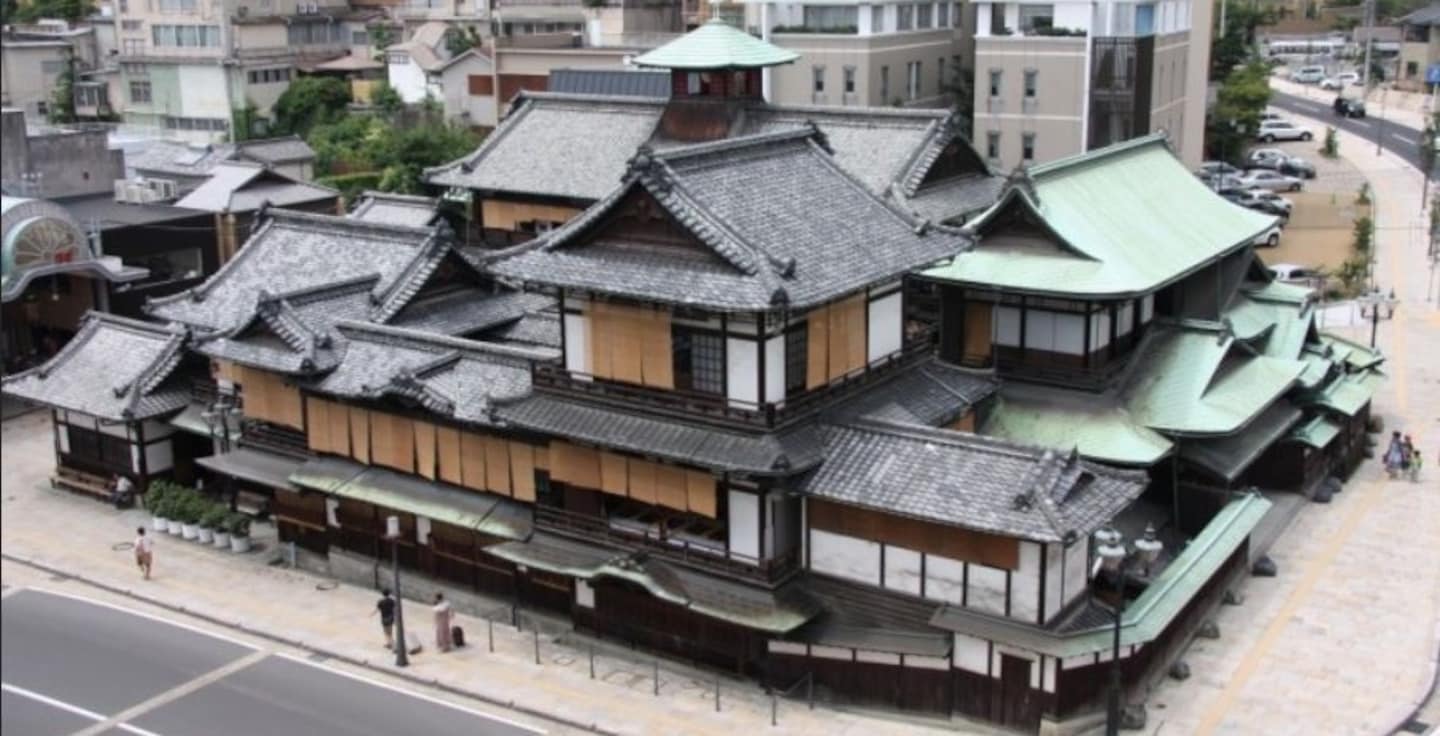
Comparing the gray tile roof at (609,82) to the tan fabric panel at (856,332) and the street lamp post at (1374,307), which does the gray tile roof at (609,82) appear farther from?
the tan fabric panel at (856,332)

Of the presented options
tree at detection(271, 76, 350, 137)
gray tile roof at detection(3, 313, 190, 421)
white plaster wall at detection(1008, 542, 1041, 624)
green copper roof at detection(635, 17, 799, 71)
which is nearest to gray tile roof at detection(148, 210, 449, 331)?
gray tile roof at detection(3, 313, 190, 421)

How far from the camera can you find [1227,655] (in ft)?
117

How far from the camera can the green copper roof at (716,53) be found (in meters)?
55.0

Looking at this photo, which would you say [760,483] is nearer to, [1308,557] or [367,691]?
[367,691]

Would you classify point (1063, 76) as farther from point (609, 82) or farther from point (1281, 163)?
point (1281, 163)

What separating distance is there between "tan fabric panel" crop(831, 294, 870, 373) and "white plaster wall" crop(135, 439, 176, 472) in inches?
1005

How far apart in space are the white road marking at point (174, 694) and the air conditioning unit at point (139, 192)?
3618cm

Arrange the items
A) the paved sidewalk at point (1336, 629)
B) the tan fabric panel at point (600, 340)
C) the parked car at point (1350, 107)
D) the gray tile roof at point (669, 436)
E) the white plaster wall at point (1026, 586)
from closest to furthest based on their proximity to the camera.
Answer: the white plaster wall at point (1026, 586)
the gray tile roof at point (669, 436)
the paved sidewalk at point (1336, 629)
the tan fabric panel at point (600, 340)
the parked car at point (1350, 107)

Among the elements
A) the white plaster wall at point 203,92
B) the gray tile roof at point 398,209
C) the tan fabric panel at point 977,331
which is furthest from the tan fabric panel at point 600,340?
the white plaster wall at point 203,92

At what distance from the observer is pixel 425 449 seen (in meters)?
40.0

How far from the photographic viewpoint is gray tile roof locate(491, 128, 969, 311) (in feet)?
106

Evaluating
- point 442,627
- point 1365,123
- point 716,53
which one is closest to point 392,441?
point 442,627

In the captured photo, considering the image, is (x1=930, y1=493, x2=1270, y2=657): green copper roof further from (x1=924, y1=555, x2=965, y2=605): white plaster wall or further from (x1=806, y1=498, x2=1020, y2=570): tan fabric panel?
(x1=806, y1=498, x2=1020, y2=570): tan fabric panel

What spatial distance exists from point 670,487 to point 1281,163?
254ft
